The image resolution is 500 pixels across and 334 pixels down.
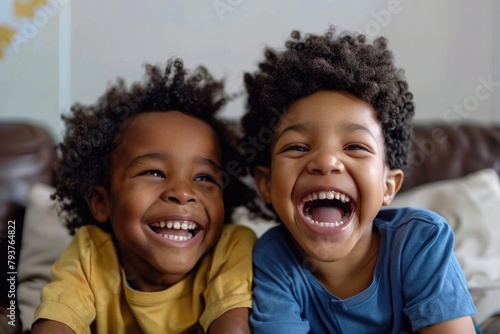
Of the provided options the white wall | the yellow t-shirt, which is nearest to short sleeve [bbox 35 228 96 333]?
the yellow t-shirt

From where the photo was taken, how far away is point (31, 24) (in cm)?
209

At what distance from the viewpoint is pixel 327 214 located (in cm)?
124

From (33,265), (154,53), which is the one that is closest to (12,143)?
(33,265)

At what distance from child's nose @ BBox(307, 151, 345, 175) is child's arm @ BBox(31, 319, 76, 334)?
549mm

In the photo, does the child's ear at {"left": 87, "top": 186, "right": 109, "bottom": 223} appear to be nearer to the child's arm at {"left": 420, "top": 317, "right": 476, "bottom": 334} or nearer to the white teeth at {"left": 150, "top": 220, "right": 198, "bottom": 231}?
the white teeth at {"left": 150, "top": 220, "right": 198, "bottom": 231}

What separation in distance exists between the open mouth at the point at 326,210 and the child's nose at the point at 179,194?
0.23m

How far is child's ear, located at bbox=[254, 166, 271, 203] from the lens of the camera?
4.49 ft

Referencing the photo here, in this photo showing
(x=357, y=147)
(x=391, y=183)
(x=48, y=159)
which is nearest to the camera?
(x=357, y=147)

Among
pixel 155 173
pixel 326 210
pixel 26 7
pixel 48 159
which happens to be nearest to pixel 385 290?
pixel 326 210

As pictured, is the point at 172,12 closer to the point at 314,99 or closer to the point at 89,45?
the point at 89,45

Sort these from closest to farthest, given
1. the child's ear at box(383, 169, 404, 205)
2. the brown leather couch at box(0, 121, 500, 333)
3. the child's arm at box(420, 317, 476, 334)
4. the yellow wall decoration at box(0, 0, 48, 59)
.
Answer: the child's arm at box(420, 317, 476, 334)
the child's ear at box(383, 169, 404, 205)
the brown leather couch at box(0, 121, 500, 333)
the yellow wall decoration at box(0, 0, 48, 59)

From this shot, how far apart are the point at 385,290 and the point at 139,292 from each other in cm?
50

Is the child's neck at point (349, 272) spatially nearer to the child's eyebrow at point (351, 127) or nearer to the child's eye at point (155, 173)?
the child's eyebrow at point (351, 127)

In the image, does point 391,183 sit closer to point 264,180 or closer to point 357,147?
point 357,147
